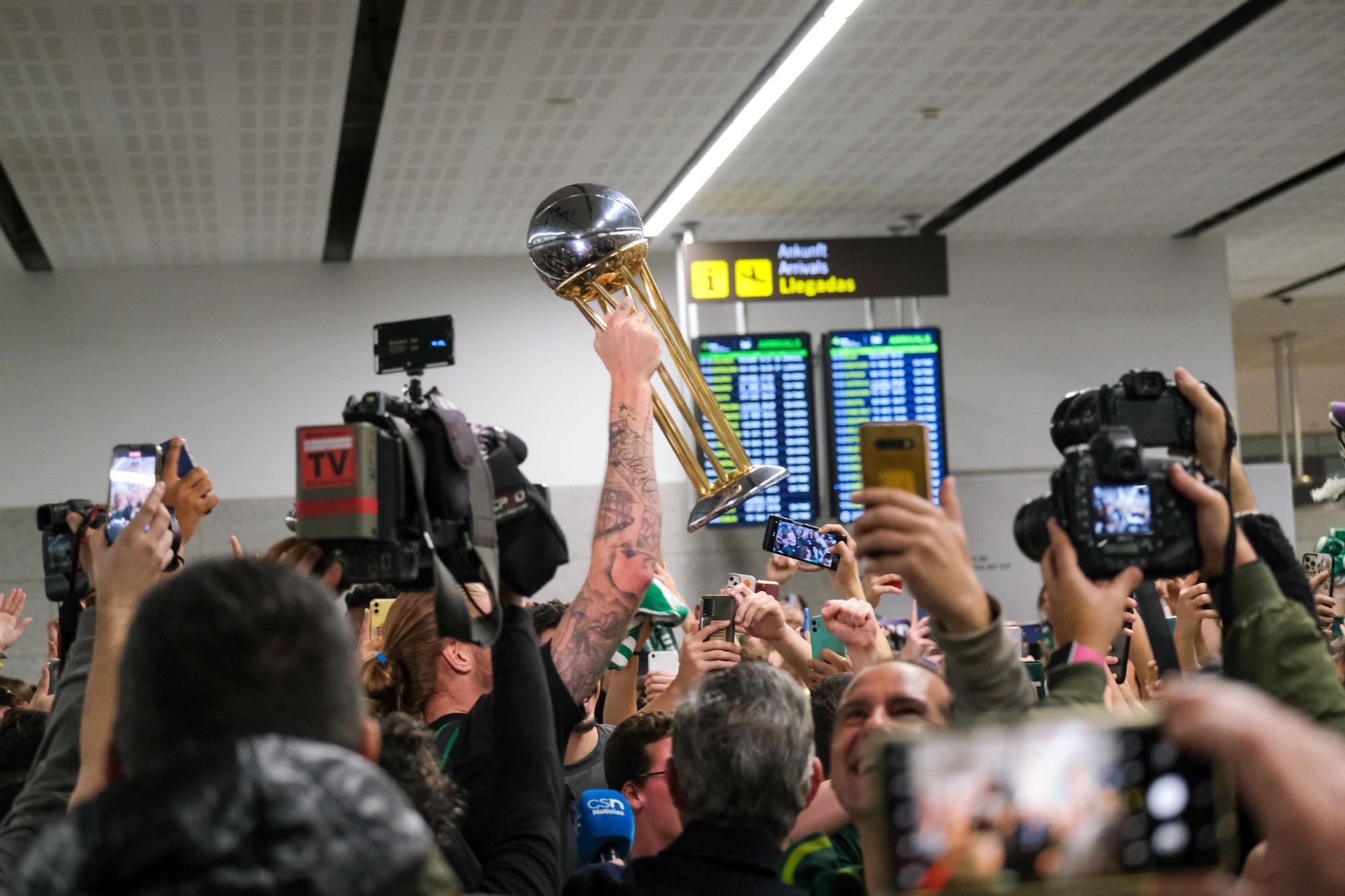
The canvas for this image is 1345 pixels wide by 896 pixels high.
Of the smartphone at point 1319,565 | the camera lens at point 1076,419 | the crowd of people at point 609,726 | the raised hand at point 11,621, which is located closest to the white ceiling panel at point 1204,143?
the smartphone at point 1319,565

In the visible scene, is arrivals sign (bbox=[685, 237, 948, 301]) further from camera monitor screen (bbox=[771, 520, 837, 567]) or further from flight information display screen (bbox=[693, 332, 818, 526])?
camera monitor screen (bbox=[771, 520, 837, 567])

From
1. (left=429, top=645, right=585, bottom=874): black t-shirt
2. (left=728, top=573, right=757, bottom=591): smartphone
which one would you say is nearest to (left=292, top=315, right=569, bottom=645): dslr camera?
(left=429, top=645, right=585, bottom=874): black t-shirt

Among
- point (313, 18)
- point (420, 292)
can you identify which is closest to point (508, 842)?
point (313, 18)

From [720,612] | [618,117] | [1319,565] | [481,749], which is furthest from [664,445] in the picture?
[481,749]

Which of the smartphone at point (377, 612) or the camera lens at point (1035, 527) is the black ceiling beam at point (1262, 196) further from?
the camera lens at point (1035, 527)

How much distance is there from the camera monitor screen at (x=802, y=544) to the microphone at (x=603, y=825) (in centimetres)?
130

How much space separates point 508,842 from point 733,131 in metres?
5.15

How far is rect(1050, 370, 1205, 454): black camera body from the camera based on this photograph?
→ 223 cm

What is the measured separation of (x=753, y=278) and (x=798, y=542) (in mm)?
3907

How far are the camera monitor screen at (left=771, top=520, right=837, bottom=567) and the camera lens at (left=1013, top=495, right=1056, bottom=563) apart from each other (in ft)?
6.84

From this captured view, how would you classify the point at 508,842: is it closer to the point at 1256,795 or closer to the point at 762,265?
the point at 1256,795

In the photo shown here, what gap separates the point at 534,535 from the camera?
2184 mm

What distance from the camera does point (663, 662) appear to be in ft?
15.0

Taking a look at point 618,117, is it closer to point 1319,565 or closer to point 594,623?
point 1319,565
